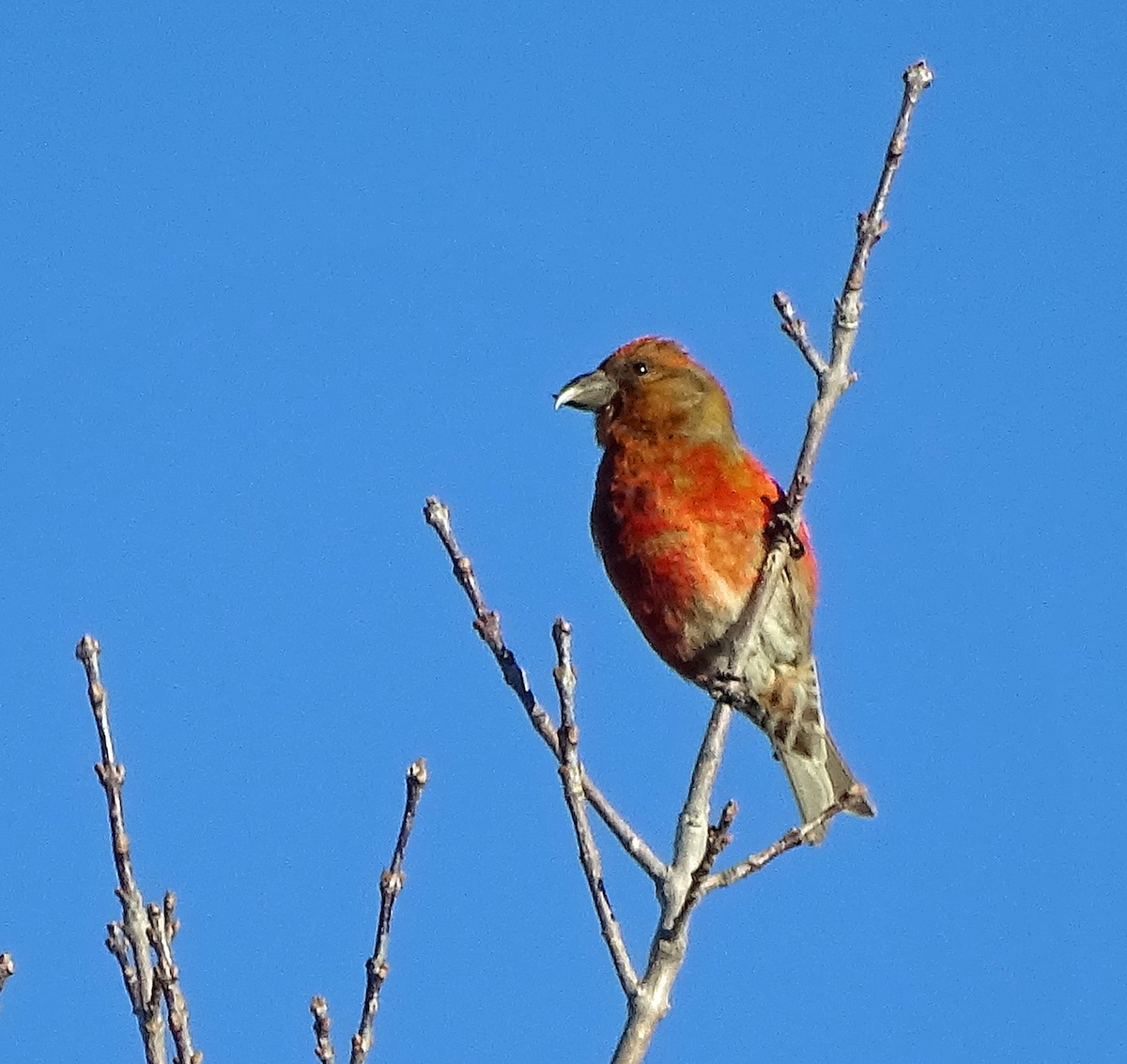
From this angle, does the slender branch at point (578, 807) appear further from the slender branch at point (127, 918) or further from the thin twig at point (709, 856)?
the slender branch at point (127, 918)

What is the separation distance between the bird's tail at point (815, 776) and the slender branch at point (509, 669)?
232 cm

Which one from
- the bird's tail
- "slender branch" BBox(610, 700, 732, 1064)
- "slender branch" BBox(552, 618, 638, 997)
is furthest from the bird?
"slender branch" BBox(552, 618, 638, 997)

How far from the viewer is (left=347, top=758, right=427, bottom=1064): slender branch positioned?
285cm

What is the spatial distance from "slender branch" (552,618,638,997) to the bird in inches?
74.9

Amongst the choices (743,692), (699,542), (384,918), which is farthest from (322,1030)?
(699,542)

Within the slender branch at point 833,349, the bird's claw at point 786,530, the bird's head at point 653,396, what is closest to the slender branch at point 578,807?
the slender branch at point 833,349

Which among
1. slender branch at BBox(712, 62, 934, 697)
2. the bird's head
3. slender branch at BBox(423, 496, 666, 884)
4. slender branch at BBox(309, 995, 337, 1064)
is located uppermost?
the bird's head

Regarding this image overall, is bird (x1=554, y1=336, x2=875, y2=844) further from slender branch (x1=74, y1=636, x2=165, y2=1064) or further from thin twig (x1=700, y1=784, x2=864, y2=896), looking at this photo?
slender branch (x1=74, y1=636, x2=165, y2=1064)

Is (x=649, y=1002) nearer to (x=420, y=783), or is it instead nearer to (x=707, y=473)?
(x=420, y=783)

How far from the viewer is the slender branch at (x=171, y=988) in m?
2.70

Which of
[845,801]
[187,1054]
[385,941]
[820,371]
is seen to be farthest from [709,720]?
[187,1054]

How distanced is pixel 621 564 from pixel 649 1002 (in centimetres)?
264

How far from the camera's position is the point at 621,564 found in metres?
5.84

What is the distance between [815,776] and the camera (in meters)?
6.07
